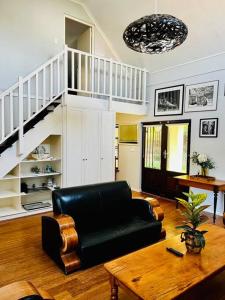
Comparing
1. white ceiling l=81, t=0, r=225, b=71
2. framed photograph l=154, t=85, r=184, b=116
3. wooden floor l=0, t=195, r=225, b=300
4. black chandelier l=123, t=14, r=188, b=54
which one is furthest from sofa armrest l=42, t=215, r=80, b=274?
white ceiling l=81, t=0, r=225, b=71

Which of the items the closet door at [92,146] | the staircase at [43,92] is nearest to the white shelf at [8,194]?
the staircase at [43,92]

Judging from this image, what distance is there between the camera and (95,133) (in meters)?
5.17

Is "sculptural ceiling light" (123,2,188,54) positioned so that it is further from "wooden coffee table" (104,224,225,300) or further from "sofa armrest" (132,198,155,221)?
"wooden coffee table" (104,224,225,300)

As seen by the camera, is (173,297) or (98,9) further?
(98,9)

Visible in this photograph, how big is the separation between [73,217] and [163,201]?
3.14 metres

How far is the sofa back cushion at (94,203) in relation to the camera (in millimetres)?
2873

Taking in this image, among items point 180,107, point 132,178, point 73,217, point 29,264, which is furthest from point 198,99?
point 29,264

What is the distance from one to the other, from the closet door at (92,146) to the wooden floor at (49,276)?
1946 millimetres

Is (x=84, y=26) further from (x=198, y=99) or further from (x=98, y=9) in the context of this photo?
(x=198, y=99)

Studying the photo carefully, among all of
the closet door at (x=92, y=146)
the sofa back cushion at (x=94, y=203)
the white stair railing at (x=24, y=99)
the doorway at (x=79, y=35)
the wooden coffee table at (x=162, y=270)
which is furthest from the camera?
the doorway at (x=79, y=35)

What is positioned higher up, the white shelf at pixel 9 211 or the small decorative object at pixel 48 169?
the small decorative object at pixel 48 169

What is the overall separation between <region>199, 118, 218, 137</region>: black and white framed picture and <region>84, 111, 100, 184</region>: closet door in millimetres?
2305

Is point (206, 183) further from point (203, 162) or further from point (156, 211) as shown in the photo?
point (156, 211)

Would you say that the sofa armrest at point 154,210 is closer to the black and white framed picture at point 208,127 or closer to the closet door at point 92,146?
the closet door at point 92,146
